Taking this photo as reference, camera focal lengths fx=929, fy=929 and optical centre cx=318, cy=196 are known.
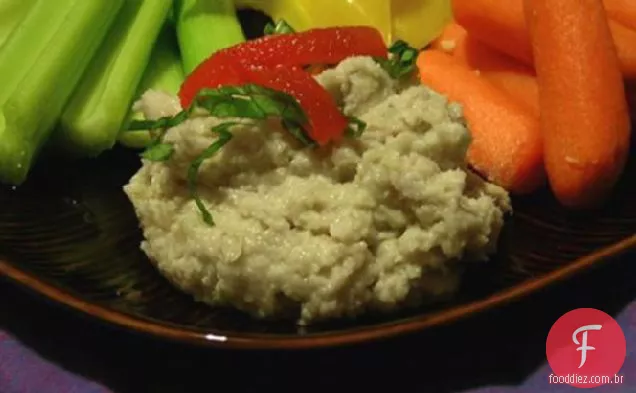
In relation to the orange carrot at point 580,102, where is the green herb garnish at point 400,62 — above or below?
above

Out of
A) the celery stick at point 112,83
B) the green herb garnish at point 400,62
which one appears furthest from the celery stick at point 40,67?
the green herb garnish at point 400,62

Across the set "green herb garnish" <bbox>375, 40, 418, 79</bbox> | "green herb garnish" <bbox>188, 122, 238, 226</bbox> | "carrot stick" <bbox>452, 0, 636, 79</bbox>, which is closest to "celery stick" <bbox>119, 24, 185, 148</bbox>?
"green herb garnish" <bbox>188, 122, 238, 226</bbox>

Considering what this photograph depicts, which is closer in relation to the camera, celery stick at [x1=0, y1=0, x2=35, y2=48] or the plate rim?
the plate rim

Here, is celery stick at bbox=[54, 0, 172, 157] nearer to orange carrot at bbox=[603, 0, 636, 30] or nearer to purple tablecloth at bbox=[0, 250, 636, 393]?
purple tablecloth at bbox=[0, 250, 636, 393]

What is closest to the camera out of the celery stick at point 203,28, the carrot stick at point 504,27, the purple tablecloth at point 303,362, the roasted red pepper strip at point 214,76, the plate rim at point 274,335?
the plate rim at point 274,335

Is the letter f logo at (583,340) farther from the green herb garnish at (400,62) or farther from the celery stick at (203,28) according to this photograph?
the celery stick at (203,28)

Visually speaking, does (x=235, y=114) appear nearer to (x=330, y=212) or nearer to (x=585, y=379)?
(x=330, y=212)

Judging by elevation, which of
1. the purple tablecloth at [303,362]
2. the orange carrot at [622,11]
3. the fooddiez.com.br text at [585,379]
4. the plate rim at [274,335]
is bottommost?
the fooddiez.com.br text at [585,379]

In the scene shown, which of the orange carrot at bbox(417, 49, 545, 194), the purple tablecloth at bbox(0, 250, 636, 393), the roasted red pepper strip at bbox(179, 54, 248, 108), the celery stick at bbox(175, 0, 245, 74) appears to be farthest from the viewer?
the celery stick at bbox(175, 0, 245, 74)
